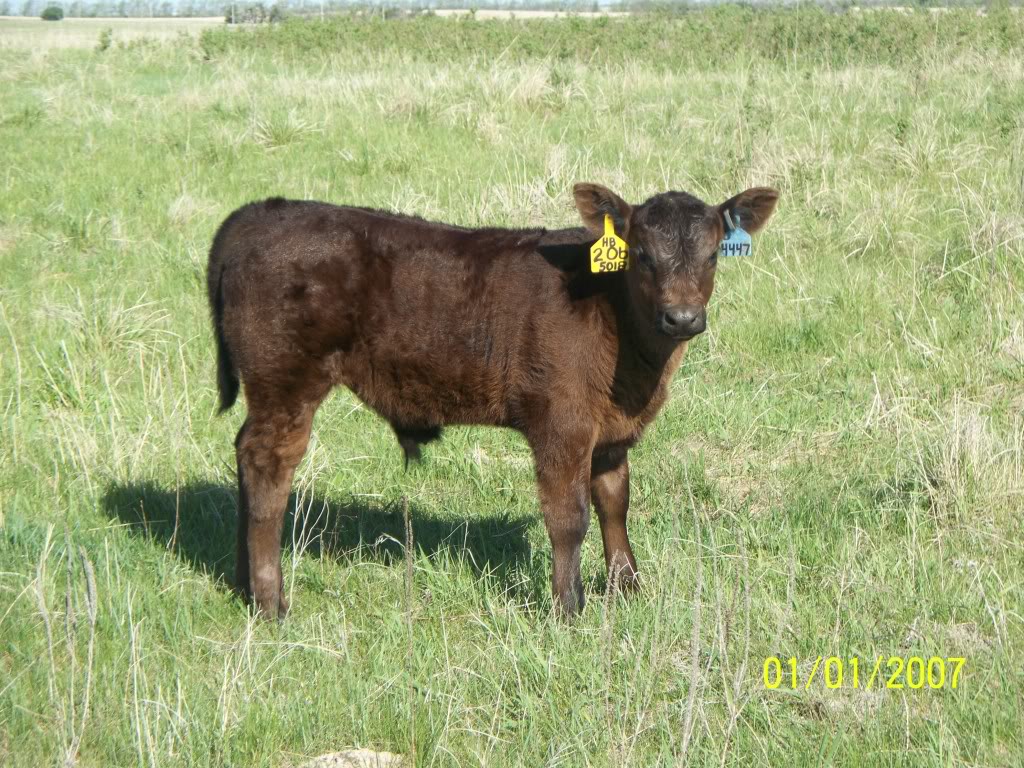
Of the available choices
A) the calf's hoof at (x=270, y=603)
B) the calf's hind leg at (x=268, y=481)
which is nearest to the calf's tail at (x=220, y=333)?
the calf's hind leg at (x=268, y=481)

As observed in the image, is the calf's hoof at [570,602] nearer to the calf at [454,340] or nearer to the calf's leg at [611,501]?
the calf at [454,340]

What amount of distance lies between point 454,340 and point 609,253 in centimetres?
76

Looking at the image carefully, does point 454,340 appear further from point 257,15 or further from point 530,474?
point 257,15

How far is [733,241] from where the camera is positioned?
15.6 feet

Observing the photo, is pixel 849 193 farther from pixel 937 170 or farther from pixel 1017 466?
pixel 1017 466

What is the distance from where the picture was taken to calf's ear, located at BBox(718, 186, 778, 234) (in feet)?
15.5

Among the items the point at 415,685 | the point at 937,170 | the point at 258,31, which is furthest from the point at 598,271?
the point at 258,31

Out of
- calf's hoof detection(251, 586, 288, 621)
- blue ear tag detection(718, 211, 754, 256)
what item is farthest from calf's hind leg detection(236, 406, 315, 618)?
blue ear tag detection(718, 211, 754, 256)

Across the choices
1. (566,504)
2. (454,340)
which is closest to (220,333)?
(454,340)

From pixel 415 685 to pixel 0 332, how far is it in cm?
471

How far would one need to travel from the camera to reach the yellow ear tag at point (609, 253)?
459 centimetres

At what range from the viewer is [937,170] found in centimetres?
975
